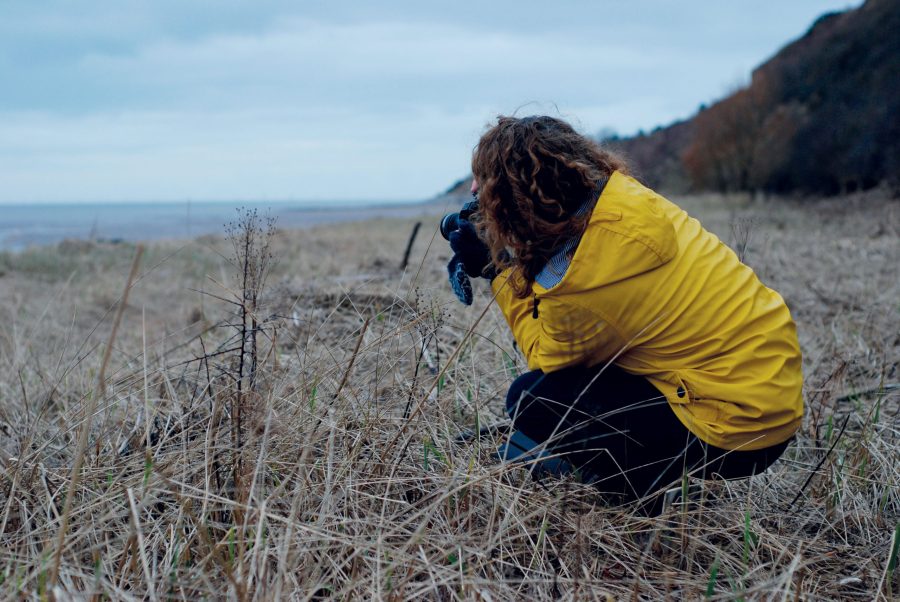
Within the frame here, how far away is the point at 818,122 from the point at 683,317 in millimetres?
21155

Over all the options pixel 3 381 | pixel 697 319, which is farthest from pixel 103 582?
pixel 3 381

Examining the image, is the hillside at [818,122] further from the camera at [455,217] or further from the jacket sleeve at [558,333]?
the jacket sleeve at [558,333]

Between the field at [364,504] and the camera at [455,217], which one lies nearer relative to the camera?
the field at [364,504]

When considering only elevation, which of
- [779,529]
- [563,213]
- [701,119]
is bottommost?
[779,529]

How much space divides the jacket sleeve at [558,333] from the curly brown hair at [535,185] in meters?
0.13

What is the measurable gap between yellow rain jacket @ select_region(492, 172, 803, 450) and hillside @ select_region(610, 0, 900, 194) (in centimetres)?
1594

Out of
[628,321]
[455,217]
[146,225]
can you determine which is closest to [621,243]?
[628,321]

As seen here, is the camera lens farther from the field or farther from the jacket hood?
the jacket hood

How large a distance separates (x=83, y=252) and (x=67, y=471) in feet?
33.1

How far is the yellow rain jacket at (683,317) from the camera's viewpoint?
1763 mm

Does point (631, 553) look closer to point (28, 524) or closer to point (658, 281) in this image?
point (658, 281)

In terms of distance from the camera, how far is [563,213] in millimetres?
1901

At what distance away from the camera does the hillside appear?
1705 centimetres

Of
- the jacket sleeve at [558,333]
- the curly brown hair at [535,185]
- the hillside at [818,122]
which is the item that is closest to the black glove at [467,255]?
the jacket sleeve at [558,333]
